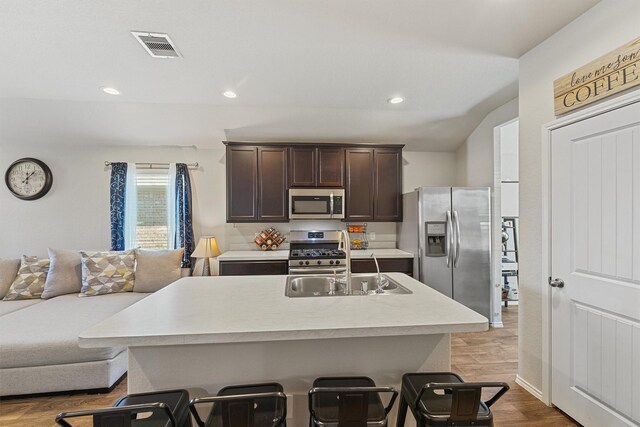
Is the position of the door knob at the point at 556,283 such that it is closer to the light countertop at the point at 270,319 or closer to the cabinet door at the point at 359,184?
the light countertop at the point at 270,319

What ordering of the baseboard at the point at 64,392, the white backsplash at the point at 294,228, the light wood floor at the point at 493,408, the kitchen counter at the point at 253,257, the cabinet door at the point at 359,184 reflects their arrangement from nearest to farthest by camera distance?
the light wood floor at the point at 493,408 → the baseboard at the point at 64,392 → the kitchen counter at the point at 253,257 → the cabinet door at the point at 359,184 → the white backsplash at the point at 294,228

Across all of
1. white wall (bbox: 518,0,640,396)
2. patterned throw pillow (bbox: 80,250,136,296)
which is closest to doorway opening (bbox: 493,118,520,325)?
white wall (bbox: 518,0,640,396)

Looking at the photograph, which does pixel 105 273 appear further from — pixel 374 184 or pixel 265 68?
pixel 374 184

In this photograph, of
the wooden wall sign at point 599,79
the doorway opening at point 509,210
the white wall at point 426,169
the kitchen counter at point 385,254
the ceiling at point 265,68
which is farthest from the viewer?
the white wall at point 426,169

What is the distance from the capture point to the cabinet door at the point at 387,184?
427cm

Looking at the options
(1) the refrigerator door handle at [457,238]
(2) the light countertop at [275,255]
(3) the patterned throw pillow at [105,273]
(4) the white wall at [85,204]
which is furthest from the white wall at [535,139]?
(3) the patterned throw pillow at [105,273]

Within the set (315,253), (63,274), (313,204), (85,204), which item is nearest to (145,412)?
(315,253)

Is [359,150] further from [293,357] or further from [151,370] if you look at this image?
[151,370]

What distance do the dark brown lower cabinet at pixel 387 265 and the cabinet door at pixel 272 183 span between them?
1.16 m

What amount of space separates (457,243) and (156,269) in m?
3.61

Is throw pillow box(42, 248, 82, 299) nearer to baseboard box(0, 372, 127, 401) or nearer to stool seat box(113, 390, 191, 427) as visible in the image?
baseboard box(0, 372, 127, 401)

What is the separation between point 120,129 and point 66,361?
2.83m

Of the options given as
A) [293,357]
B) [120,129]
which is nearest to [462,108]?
[293,357]

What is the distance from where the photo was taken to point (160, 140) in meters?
4.18
